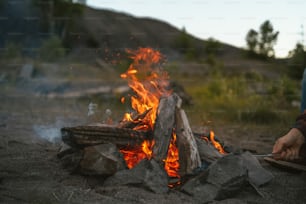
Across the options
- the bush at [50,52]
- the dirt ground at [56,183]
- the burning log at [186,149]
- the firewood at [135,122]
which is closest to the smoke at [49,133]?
the dirt ground at [56,183]

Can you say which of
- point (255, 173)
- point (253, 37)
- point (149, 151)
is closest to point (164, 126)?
point (149, 151)

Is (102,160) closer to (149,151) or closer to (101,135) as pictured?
(101,135)

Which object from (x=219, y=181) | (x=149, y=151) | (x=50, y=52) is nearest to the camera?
(x=219, y=181)

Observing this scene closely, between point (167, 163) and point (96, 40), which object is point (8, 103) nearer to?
point (167, 163)

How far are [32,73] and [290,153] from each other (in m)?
9.35

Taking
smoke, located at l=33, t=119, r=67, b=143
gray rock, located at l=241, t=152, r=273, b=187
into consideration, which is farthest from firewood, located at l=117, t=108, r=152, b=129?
smoke, located at l=33, t=119, r=67, b=143

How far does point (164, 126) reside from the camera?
2996 mm

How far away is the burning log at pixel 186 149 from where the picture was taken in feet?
9.37

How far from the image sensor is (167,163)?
3.05 m

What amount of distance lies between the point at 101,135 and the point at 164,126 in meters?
0.47

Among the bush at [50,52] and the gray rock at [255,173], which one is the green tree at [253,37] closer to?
the gray rock at [255,173]

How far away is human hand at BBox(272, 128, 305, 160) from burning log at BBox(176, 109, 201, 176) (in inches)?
22.2

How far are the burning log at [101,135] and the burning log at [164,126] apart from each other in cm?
13

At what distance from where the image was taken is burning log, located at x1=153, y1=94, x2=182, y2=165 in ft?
9.51
